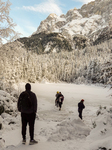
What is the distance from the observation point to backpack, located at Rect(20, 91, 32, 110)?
396 cm

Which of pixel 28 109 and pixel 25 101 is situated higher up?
pixel 25 101

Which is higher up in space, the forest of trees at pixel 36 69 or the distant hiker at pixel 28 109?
the forest of trees at pixel 36 69

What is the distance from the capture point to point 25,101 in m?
4.01

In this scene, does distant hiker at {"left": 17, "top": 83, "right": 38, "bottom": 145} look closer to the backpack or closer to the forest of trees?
the backpack

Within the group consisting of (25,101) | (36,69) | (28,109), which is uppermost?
(36,69)

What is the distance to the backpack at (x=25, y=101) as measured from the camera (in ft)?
13.0

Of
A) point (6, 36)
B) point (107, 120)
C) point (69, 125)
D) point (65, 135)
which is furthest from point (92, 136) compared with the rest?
point (6, 36)

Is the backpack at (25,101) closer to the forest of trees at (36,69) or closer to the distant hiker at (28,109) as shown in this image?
the distant hiker at (28,109)

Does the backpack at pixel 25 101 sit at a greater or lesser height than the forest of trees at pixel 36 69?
lesser

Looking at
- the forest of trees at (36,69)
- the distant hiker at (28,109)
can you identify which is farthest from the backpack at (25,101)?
the forest of trees at (36,69)

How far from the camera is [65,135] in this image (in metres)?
4.88

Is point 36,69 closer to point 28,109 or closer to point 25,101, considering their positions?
point 25,101

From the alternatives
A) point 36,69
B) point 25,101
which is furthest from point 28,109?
point 36,69

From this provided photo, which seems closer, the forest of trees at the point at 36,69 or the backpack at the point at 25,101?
the backpack at the point at 25,101
